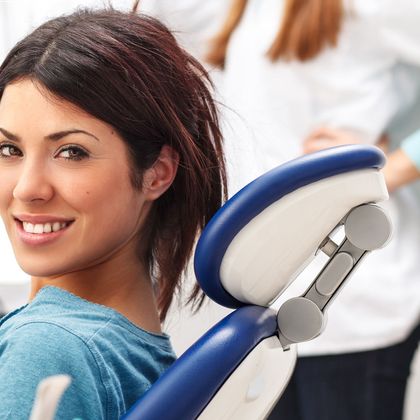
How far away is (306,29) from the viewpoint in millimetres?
1828

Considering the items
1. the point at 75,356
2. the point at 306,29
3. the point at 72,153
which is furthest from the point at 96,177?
the point at 306,29

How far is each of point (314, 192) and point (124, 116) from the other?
0.23 metres

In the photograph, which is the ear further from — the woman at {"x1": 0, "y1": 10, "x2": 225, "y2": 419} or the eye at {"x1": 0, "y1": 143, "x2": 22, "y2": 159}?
the eye at {"x1": 0, "y1": 143, "x2": 22, "y2": 159}

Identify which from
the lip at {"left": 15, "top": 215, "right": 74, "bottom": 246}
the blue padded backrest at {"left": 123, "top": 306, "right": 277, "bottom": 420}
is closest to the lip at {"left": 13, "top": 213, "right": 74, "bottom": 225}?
the lip at {"left": 15, "top": 215, "right": 74, "bottom": 246}

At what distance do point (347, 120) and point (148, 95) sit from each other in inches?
31.6

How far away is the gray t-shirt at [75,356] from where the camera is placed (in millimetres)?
989

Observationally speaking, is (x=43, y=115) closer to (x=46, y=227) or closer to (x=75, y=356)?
(x=46, y=227)

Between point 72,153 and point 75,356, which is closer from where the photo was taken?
point 75,356

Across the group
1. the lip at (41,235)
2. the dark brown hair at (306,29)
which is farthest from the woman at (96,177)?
the dark brown hair at (306,29)

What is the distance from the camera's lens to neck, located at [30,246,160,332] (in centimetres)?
118

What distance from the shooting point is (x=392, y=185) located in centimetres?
187

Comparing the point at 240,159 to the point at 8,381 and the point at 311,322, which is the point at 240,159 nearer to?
the point at 311,322

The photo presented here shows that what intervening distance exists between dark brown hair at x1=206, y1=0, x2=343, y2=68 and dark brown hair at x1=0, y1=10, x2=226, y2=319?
1.96 ft

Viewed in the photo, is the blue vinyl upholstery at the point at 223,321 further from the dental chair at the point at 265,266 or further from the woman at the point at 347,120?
the woman at the point at 347,120
